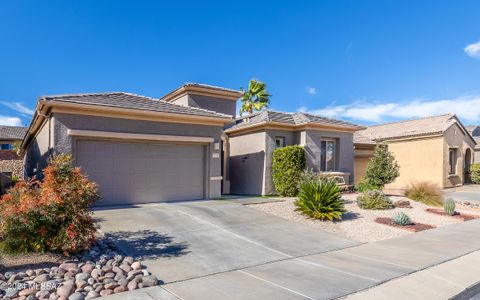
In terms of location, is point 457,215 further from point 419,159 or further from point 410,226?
point 419,159

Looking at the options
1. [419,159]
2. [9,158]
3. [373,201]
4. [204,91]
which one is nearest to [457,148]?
[419,159]

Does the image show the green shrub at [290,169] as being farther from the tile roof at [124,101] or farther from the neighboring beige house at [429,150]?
the neighboring beige house at [429,150]

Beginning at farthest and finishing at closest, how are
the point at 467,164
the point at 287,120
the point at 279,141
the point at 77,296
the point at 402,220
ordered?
the point at 467,164, the point at 287,120, the point at 279,141, the point at 402,220, the point at 77,296

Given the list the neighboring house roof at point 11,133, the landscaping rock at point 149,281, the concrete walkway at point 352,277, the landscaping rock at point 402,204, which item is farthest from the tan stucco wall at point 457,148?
the neighboring house roof at point 11,133

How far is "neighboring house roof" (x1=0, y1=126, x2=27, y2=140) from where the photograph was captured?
38.3m

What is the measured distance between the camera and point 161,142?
12.5m

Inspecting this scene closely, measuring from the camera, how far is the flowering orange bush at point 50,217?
582 cm

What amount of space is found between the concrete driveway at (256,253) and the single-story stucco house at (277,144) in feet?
18.6

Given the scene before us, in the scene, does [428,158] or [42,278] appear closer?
[42,278]

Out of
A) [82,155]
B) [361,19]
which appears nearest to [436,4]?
[361,19]

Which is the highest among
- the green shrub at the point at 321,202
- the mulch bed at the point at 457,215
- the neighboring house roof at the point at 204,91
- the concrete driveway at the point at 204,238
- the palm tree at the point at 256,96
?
the palm tree at the point at 256,96

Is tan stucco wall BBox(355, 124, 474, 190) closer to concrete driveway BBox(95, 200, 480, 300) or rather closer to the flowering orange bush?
concrete driveway BBox(95, 200, 480, 300)

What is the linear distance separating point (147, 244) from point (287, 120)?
1182 centimetres

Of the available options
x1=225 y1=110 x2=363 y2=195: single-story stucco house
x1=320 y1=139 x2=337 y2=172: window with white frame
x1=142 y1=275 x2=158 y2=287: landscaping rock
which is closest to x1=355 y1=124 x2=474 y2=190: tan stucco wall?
x1=225 y1=110 x2=363 y2=195: single-story stucco house
